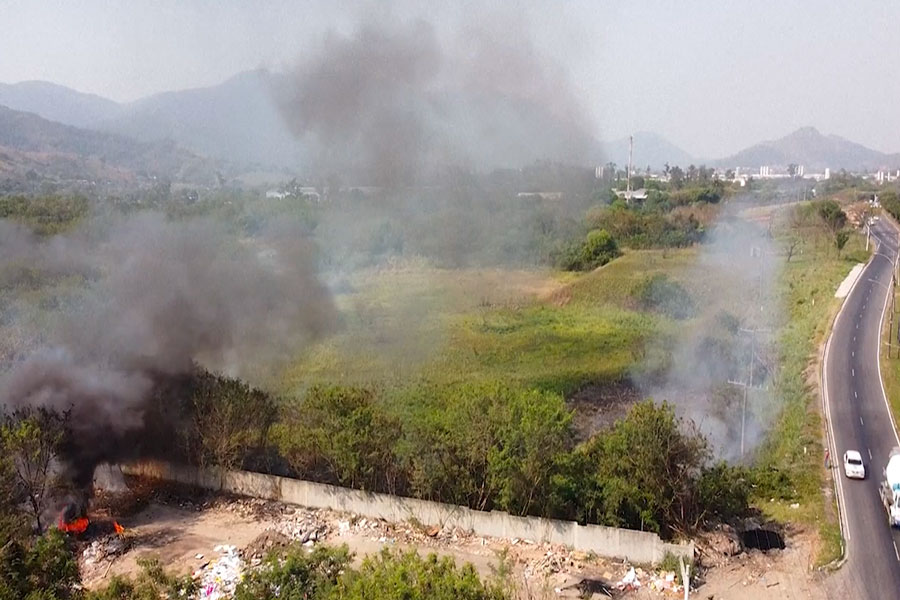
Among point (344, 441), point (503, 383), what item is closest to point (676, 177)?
point (503, 383)

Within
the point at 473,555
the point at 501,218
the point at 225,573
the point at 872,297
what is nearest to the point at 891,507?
the point at 473,555

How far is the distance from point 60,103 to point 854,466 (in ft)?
205

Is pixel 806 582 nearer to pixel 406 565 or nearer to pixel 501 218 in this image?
pixel 406 565

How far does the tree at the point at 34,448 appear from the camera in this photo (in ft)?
45.7

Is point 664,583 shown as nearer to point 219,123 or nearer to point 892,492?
point 892,492

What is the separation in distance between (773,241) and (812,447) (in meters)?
30.8

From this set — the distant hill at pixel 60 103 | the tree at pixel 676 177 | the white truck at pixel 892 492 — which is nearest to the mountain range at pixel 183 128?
the distant hill at pixel 60 103

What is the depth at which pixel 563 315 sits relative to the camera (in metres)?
37.0

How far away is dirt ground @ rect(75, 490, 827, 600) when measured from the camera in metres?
13.1

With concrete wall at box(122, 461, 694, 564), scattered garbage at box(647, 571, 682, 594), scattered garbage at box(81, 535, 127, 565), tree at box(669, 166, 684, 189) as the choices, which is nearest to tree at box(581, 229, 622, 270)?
concrete wall at box(122, 461, 694, 564)

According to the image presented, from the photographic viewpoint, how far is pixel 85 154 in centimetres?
6375

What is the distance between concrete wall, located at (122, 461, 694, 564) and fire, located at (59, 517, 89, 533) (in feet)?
9.47

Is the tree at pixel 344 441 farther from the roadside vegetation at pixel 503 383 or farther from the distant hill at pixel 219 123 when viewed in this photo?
the distant hill at pixel 219 123

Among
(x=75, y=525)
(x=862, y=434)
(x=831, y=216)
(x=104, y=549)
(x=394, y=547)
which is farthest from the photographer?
(x=831, y=216)
